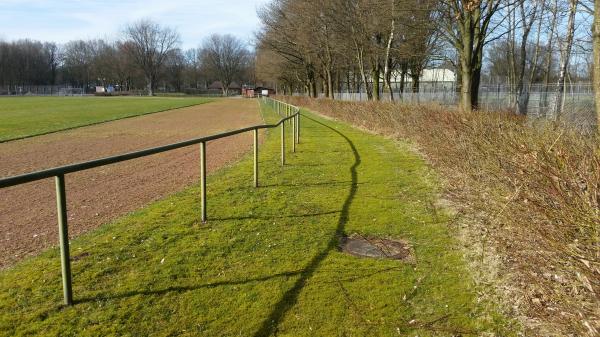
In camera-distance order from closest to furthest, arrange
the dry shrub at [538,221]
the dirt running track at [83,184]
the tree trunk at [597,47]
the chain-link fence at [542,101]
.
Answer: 1. the dry shrub at [538,221]
2. the dirt running track at [83,184]
3. the tree trunk at [597,47]
4. the chain-link fence at [542,101]

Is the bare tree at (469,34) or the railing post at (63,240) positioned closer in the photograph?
the railing post at (63,240)

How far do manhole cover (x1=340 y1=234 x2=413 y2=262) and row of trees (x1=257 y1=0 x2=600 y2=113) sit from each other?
7758 millimetres

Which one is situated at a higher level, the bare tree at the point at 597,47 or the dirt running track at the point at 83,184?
the bare tree at the point at 597,47

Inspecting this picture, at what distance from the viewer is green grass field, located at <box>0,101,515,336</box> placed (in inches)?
137

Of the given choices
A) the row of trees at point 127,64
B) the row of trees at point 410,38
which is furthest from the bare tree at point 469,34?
the row of trees at point 127,64

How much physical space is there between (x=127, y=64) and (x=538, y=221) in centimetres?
12695

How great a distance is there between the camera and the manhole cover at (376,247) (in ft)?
16.3

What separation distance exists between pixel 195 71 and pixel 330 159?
13477 centimetres

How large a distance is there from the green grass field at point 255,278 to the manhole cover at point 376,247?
0.37 feet

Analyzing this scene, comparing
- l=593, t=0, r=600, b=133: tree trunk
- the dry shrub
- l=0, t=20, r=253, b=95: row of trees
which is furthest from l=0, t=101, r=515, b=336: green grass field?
l=0, t=20, r=253, b=95: row of trees

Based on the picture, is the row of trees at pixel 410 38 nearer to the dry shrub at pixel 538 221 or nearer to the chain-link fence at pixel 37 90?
the dry shrub at pixel 538 221

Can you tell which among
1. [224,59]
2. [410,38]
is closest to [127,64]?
[224,59]

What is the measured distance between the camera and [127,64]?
120m

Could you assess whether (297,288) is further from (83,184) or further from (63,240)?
(83,184)
